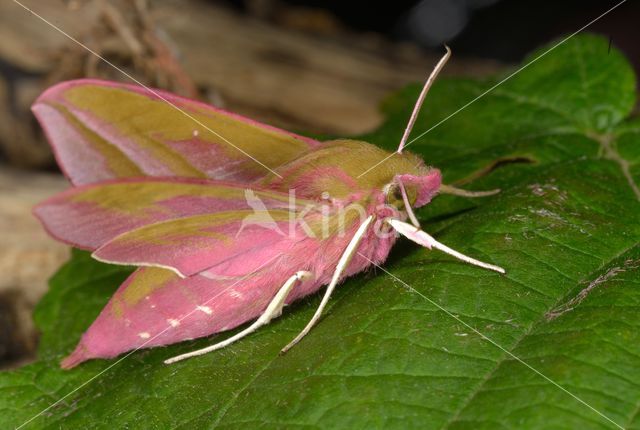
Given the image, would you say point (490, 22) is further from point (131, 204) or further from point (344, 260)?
point (131, 204)

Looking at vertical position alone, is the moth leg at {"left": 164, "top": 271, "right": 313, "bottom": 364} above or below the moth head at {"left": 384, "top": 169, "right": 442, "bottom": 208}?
below

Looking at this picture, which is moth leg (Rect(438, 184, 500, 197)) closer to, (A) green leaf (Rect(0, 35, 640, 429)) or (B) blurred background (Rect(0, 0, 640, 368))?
(A) green leaf (Rect(0, 35, 640, 429))

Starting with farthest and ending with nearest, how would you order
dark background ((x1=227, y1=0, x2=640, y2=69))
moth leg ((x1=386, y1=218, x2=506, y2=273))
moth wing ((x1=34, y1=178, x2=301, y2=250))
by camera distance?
1. dark background ((x1=227, y1=0, x2=640, y2=69))
2. moth leg ((x1=386, y1=218, x2=506, y2=273))
3. moth wing ((x1=34, y1=178, x2=301, y2=250))

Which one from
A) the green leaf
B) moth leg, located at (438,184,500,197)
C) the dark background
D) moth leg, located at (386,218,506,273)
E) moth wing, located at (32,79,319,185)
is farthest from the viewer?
the dark background

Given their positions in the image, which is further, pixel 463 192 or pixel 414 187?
pixel 463 192

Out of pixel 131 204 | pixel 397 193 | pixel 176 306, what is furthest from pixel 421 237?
pixel 131 204

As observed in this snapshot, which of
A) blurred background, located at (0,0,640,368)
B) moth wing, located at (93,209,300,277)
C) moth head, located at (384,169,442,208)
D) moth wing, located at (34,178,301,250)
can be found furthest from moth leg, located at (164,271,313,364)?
blurred background, located at (0,0,640,368)

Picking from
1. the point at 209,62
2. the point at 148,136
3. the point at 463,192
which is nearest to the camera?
the point at 148,136

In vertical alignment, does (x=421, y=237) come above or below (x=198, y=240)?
above
